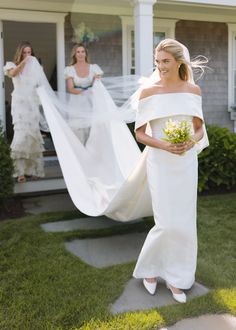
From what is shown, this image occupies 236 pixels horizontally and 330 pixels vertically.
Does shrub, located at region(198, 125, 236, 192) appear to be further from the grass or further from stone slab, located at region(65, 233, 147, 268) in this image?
stone slab, located at region(65, 233, 147, 268)

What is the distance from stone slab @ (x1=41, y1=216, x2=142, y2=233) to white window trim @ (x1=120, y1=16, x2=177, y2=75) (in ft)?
13.5

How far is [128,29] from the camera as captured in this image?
27.7 feet

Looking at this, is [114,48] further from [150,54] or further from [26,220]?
[26,220]

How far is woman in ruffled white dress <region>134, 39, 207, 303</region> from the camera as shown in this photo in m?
3.07

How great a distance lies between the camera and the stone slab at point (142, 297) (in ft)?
10.3

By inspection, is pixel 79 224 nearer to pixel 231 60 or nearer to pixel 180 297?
pixel 180 297

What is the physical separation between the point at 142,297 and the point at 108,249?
1.09m

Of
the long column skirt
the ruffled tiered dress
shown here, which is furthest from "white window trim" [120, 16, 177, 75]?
the long column skirt

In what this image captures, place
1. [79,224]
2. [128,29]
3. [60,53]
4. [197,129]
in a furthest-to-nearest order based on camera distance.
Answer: [128,29] → [60,53] → [79,224] → [197,129]

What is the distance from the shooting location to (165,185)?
309 centimetres

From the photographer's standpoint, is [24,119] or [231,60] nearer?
[24,119]

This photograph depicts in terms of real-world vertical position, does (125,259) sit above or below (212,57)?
below

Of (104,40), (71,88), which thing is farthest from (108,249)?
(104,40)

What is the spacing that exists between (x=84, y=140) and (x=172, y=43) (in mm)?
2681
